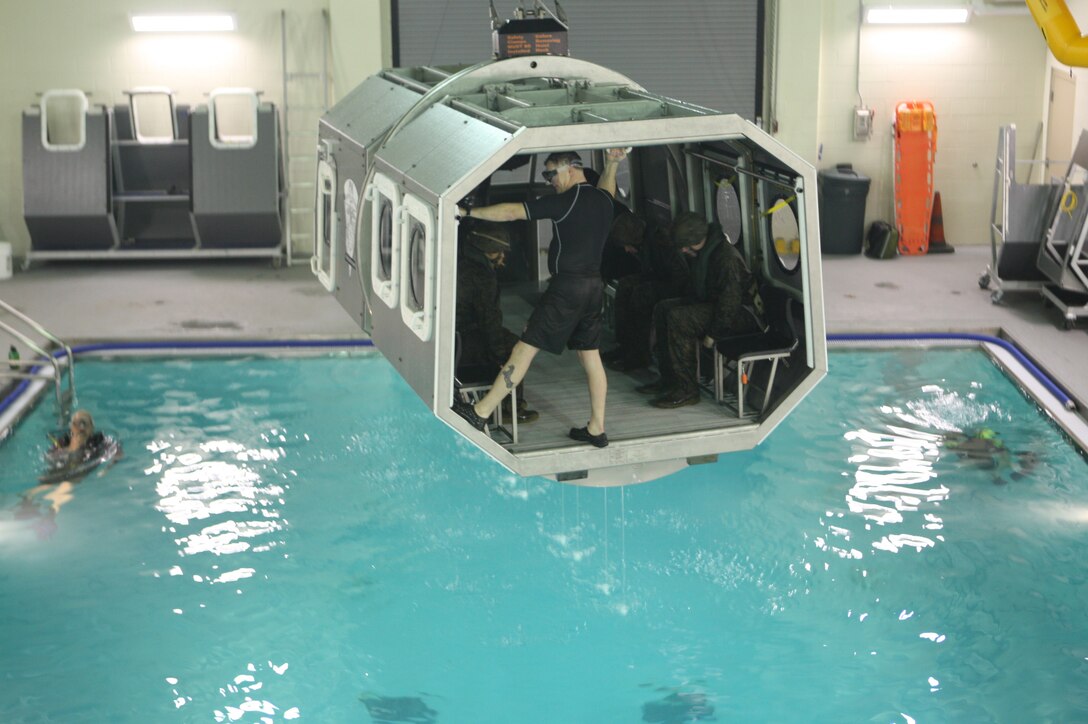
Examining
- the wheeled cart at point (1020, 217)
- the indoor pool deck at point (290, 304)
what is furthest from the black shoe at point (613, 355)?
the wheeled cart at point (1020, 217)

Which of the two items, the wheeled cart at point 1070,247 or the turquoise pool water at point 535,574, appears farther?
the wheeled cart at point 1070,247

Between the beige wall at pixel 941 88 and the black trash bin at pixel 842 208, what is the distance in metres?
0.42

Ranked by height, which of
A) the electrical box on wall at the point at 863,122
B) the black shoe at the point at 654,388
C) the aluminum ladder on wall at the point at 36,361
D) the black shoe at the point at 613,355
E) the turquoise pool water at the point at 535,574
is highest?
the electrical box on wall at the point at 863,122

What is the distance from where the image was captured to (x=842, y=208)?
1711cm

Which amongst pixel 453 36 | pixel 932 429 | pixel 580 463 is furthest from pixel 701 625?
pixel 453 36

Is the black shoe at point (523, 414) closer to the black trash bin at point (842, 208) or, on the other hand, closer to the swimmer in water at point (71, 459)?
the swimmer in water at point (71, 459)

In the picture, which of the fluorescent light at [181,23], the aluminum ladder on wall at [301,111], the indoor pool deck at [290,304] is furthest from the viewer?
the aluminum ladder on wall at [301,111]

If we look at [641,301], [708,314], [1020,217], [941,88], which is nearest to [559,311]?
[708,314]

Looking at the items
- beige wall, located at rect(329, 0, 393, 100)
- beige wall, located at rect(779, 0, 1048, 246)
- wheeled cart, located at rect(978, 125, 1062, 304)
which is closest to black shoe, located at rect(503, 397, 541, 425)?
wheeled cart, located at rect(978, 125, 1062, 304)

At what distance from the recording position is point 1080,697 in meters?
8.17

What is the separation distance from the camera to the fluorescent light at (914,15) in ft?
55.7

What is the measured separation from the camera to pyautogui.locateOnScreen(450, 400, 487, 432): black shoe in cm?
755

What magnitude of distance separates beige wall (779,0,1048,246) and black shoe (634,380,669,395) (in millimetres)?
8699

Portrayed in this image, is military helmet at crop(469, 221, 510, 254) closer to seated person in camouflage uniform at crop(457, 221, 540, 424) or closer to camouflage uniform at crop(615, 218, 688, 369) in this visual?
seated person in camouflage uniform at crop(457, 221, 540, 424)
